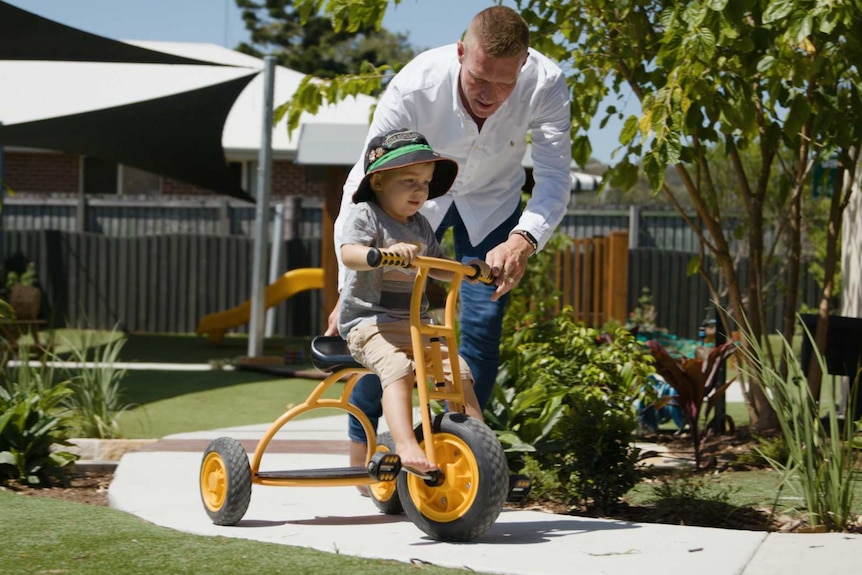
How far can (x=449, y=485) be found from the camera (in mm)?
3830

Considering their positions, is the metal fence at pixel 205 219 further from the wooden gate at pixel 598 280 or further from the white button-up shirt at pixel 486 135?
the white button-up shirt at pixel 486 135

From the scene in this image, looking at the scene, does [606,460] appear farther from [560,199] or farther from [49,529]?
[49,529]

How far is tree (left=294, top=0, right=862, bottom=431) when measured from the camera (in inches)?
189

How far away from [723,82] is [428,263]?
2227 mm

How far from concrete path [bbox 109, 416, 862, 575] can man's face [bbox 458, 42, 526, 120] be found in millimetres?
1494

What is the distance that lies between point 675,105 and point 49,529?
2.97 m

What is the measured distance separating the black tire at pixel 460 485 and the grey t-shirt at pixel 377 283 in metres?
0.45

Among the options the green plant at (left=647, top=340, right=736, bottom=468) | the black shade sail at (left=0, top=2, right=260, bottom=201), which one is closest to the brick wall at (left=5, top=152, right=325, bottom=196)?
the black shade sail at (left=0, top=2, right=260, bottom=201)

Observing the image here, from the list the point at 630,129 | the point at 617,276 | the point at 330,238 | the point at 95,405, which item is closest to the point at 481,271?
the point at 630,129

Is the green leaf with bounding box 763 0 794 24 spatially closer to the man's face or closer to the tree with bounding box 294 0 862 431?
the tree with bounding box 294 0 862 431

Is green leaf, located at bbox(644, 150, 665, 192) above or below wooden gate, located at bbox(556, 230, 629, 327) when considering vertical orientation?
above

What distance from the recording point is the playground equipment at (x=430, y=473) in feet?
12.1

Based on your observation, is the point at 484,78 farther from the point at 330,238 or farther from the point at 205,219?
the point at 205,219

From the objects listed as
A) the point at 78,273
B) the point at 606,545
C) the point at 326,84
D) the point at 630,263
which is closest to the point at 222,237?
the point at 78,273
